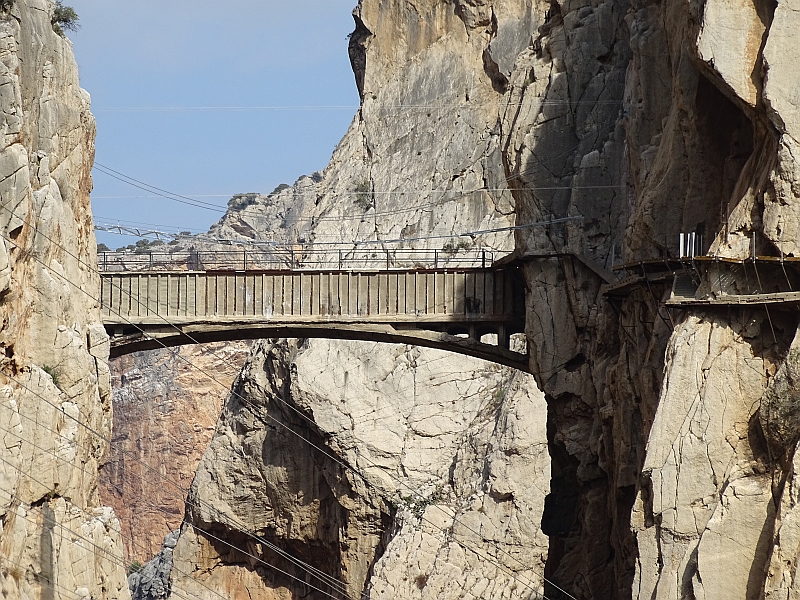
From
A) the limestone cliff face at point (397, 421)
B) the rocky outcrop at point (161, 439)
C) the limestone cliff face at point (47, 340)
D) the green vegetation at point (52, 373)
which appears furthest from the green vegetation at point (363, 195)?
the green vegetation at point (52, 373)

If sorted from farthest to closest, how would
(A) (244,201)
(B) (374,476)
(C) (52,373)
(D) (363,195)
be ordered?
(A) (244,201) < (D) (363,195) < (B) (374,476) < (C) (52,373)

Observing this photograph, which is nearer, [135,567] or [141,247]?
[135,567]

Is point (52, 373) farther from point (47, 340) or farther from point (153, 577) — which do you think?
point (153, 577)

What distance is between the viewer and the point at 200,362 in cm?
9600

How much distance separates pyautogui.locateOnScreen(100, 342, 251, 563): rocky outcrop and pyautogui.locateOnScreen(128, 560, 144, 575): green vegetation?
0.38 meters

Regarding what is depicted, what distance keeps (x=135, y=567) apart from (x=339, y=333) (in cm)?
5120

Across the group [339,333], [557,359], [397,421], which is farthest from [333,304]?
[397,421]

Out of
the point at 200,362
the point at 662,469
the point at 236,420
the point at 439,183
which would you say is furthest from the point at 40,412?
the point at 200,362

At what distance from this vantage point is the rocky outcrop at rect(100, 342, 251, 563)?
96438 mm

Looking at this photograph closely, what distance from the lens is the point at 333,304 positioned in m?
47.0

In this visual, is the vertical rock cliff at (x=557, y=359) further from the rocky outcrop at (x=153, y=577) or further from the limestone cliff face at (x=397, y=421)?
the rocky outcrop at (x=153, y=577)

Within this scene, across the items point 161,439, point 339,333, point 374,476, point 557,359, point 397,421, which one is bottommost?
point 161,439

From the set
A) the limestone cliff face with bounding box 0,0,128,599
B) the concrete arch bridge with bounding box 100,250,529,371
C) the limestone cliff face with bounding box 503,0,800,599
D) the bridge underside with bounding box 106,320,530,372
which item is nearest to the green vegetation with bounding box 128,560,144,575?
the bridge underside with bounding box 106,320,530,372

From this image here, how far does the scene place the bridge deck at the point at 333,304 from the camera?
46219 mm
